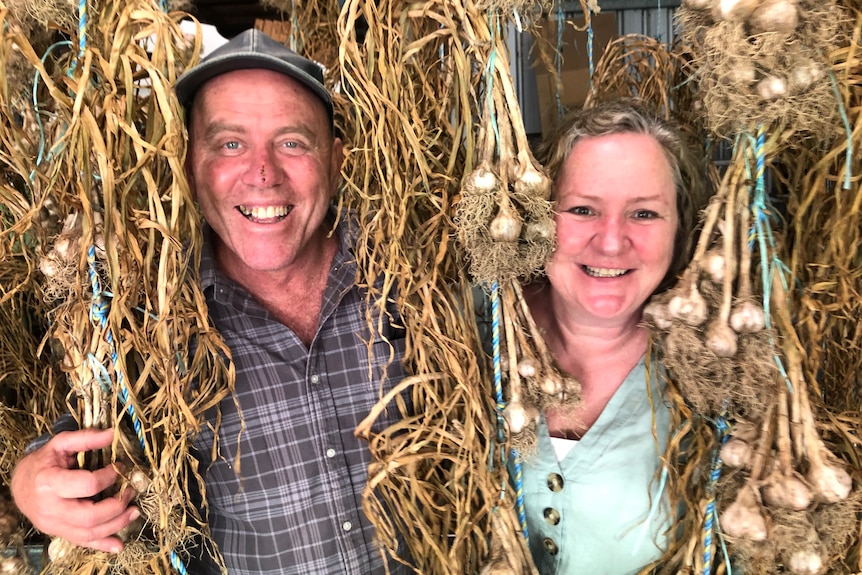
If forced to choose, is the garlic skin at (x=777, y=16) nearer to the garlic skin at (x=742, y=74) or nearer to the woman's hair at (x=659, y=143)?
the garlic skin at (x=742, y=74)

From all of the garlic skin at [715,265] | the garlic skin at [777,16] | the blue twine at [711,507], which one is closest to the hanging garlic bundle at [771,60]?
the garlic skin at [777,16]

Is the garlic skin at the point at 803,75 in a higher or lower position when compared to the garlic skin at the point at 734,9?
lower

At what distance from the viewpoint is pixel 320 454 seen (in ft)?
2.89

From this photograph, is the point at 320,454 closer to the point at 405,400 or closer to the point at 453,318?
the point at 405,400

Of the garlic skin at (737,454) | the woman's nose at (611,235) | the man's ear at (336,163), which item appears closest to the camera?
the garlic skin at (737,454)

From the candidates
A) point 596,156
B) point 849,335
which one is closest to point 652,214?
point 596,156

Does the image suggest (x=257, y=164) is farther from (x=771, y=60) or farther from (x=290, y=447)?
(x=771, y=60)

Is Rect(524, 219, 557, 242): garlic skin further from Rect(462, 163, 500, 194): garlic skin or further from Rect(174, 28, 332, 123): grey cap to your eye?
Rect(174, 28, 332, 123): grey cap

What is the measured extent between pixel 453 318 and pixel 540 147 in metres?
0.38

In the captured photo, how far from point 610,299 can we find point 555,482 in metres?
0.30

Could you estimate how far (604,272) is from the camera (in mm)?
854

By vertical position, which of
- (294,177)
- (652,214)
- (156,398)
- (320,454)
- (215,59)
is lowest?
(320,454)

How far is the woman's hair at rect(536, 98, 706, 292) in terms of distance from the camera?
875 mm

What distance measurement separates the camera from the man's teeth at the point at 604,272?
85cm
